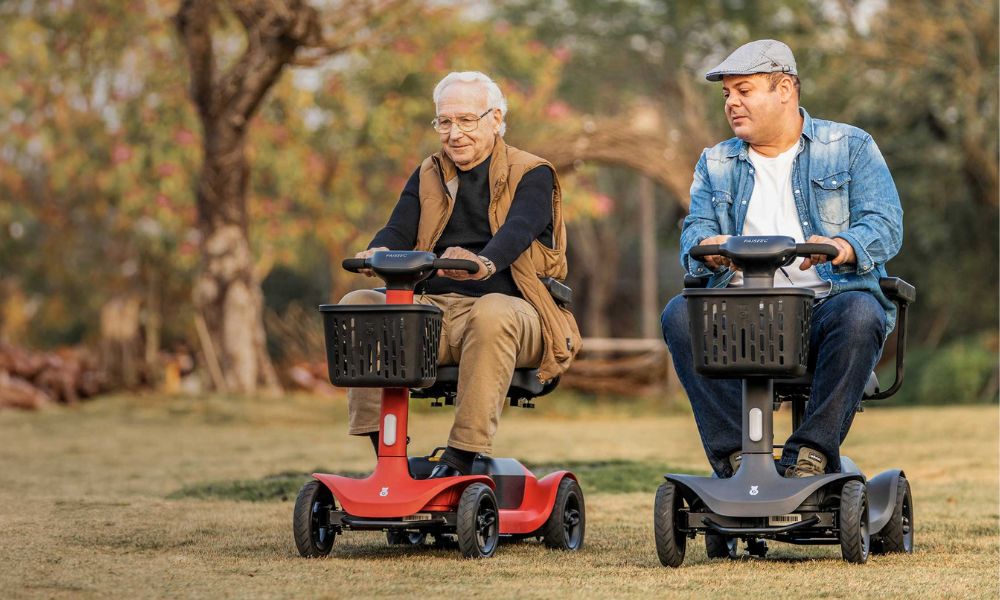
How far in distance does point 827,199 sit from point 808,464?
805 millimetres

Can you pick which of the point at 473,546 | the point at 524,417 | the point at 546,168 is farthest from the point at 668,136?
the point at 473,546

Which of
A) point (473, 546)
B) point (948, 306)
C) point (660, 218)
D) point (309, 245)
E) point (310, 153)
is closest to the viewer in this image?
point (473, 546)

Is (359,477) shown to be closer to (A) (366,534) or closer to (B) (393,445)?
(A) (366,534)

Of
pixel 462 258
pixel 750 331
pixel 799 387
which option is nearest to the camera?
pixel 750 331

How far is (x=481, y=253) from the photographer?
4.46 m

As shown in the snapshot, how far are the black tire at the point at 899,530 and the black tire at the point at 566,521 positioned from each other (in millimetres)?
931

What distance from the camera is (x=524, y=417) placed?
1284cm

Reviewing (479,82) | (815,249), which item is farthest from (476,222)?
(815,249)

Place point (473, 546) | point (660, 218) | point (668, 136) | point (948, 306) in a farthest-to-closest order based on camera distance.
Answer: point (660, 218)
point (948, 306)
point (668, 136)
point (473, 546)

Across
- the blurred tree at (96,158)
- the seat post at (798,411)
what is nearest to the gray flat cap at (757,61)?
the seat post at (798,411)

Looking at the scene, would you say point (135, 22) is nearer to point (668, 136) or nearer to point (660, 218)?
point (668, 136)

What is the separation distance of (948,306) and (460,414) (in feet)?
47.8

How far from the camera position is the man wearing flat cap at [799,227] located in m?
4.07

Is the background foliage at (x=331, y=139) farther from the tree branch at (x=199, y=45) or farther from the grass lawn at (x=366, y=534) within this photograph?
the grass lawn at (x=366, y=534)
